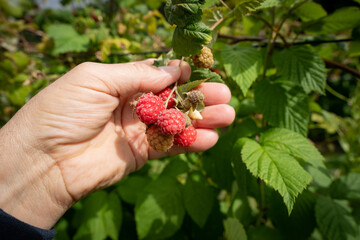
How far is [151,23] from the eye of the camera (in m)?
2.17

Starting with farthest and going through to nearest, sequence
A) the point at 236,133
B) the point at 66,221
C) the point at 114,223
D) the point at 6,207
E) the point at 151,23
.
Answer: the point at 151,23 → the point at 66,221 → the point at 114,223 → the point at 236,133 → the point at 6,207

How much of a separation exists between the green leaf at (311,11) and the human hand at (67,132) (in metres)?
0.67

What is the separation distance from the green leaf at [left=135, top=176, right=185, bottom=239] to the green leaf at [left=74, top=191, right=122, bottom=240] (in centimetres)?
17

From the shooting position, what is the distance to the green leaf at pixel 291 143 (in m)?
0.99

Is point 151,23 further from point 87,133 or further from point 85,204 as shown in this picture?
point 85,204

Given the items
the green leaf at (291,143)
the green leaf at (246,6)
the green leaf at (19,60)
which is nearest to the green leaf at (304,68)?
the green leaf at (291,143)

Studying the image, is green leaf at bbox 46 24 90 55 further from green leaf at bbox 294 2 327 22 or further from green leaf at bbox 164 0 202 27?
green leaf at bbox 294 2 327 22

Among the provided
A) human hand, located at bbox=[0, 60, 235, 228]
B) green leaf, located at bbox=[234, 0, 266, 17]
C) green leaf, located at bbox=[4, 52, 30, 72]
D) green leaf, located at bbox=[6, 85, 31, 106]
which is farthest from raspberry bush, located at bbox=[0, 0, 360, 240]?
green leaf, located at bbox=[4, 52, 30, 72]

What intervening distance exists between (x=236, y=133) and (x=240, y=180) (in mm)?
295

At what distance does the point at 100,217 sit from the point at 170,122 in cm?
101

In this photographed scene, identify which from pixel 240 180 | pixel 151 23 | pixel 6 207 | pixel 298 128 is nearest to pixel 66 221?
pixel 6 207

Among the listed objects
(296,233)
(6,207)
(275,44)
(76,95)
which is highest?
(275,44)

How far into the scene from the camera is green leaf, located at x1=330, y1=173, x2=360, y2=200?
1.28 metres

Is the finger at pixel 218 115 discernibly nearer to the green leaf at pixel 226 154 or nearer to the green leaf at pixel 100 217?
the green leaf at pixel 226 154
